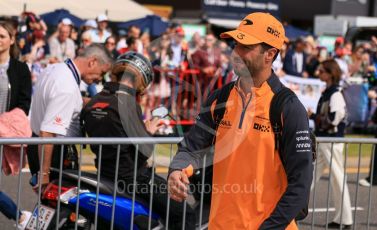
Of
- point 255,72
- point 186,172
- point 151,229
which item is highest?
point 255,72

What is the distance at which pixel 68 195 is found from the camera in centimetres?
547

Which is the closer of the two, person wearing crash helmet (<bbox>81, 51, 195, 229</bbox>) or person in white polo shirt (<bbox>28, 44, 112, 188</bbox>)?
person wearing crash helmet (<bbox>81, 51, 195, 229</bbox>)

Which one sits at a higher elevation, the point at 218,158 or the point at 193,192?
the point at 218,158

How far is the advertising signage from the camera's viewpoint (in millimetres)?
29141

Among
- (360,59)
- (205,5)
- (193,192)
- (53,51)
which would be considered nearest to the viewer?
(193,192)

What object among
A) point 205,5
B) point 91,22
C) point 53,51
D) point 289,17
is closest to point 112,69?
point 53,51

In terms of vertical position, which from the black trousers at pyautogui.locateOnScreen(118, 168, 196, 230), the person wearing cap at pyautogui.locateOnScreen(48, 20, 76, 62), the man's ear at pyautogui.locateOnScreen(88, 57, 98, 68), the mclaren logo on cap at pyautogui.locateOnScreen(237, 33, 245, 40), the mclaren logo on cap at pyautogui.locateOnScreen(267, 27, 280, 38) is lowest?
the black trousers at pyautogui.locateOnScreen(118, 168, 196, 230)

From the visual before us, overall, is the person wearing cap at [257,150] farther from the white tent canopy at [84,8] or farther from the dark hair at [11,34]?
the white tent canopy at [84,8]

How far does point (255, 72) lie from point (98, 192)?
5.95 feet

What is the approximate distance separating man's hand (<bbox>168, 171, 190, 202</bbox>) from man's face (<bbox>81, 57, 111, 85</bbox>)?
2.46 m

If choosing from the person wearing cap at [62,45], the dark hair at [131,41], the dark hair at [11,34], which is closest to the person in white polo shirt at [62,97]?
the dark hair at [11,34]

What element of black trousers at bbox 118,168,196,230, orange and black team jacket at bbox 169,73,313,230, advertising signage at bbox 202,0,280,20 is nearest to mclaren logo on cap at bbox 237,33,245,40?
orange and black team jacket at bbox 169,73,313,230

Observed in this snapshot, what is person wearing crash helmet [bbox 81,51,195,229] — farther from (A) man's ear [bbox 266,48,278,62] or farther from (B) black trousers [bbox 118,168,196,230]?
(A) man's ear [bbox 266,48,278,62]

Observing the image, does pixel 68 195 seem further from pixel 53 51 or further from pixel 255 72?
pixel 53 51
